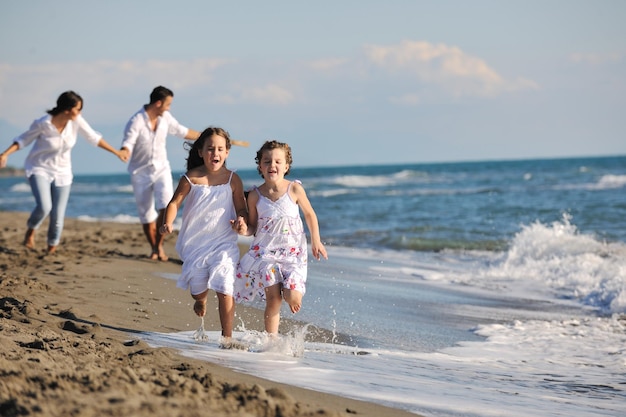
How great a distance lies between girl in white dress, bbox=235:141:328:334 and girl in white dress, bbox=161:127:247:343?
12 cm

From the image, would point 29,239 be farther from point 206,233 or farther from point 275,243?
point 275,243

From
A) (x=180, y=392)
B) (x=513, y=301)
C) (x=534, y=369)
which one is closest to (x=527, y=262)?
(x=513, y=301)

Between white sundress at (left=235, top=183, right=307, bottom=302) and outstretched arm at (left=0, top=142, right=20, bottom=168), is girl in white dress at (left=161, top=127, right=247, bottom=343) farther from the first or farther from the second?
outstretched arm at (left=0, top=142, right=20, bottom=168)

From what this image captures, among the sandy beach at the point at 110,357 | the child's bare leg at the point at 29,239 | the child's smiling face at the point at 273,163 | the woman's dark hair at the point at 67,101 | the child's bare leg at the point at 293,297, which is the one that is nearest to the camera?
the sandy beach at the point at 110,357

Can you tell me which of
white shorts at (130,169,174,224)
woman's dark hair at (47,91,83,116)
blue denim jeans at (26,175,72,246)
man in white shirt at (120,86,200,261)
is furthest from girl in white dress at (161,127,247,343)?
blue denim jeans at (26,175,72,246)

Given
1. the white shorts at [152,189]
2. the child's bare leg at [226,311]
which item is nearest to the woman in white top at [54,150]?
the white shorts at [152,189]

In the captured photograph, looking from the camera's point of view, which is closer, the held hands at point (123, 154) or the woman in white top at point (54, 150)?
the held hands at point (123, 154)

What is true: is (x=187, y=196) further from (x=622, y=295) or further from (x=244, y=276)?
(x=622, y=295)

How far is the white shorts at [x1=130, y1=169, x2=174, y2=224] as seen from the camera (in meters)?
9.41

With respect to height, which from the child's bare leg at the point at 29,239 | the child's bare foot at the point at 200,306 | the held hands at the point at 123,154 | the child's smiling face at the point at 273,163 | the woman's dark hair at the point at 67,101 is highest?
the woman's dark hair at the point at 67,101

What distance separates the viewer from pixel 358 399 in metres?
3.92

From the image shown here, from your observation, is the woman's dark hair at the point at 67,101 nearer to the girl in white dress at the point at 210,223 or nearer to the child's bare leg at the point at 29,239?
the child's bare leg at the point at 29,239

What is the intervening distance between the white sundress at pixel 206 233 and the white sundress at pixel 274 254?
13cm

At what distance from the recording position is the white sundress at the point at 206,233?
547 centimetres
